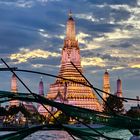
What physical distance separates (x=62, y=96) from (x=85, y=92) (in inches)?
206

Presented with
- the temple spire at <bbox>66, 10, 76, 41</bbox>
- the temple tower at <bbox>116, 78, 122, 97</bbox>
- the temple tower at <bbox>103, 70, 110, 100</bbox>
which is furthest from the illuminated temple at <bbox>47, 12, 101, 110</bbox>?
the temple tower at <bbox>116, 78, 122, 97</bbox>

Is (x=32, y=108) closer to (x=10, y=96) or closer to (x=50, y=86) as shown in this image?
(x=50, y=86)

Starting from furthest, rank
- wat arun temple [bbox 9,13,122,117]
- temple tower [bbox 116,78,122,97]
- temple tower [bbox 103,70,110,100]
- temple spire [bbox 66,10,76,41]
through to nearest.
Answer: temple tower [bbox 116,78,122,97]
temple tower [bbox 103,70,110,100]
temple spire [bbox 66,10,76,41]
wat arun temple [bbox 9,13,122,117]

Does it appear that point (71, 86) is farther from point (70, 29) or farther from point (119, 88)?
point (119, 88)

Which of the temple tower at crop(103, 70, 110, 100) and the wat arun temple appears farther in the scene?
the temple tower at crop(103, 70, 110, 100)

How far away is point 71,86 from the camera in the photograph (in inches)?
5005

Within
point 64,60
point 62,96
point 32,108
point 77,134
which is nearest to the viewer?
point 77,134

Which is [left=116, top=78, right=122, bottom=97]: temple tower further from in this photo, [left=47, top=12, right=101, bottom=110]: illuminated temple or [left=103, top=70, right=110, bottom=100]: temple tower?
[left=47, top=12, right=101, bottom=110]: illuminated temple

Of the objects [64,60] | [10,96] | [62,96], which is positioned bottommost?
[10,96]

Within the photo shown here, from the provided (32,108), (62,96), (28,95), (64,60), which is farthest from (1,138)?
(32,108)

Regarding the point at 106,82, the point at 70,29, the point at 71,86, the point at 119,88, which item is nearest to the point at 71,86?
the point at 71,86

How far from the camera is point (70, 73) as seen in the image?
126375 mm

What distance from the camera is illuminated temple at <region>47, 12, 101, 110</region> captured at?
406ft

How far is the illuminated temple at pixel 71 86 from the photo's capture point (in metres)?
124
